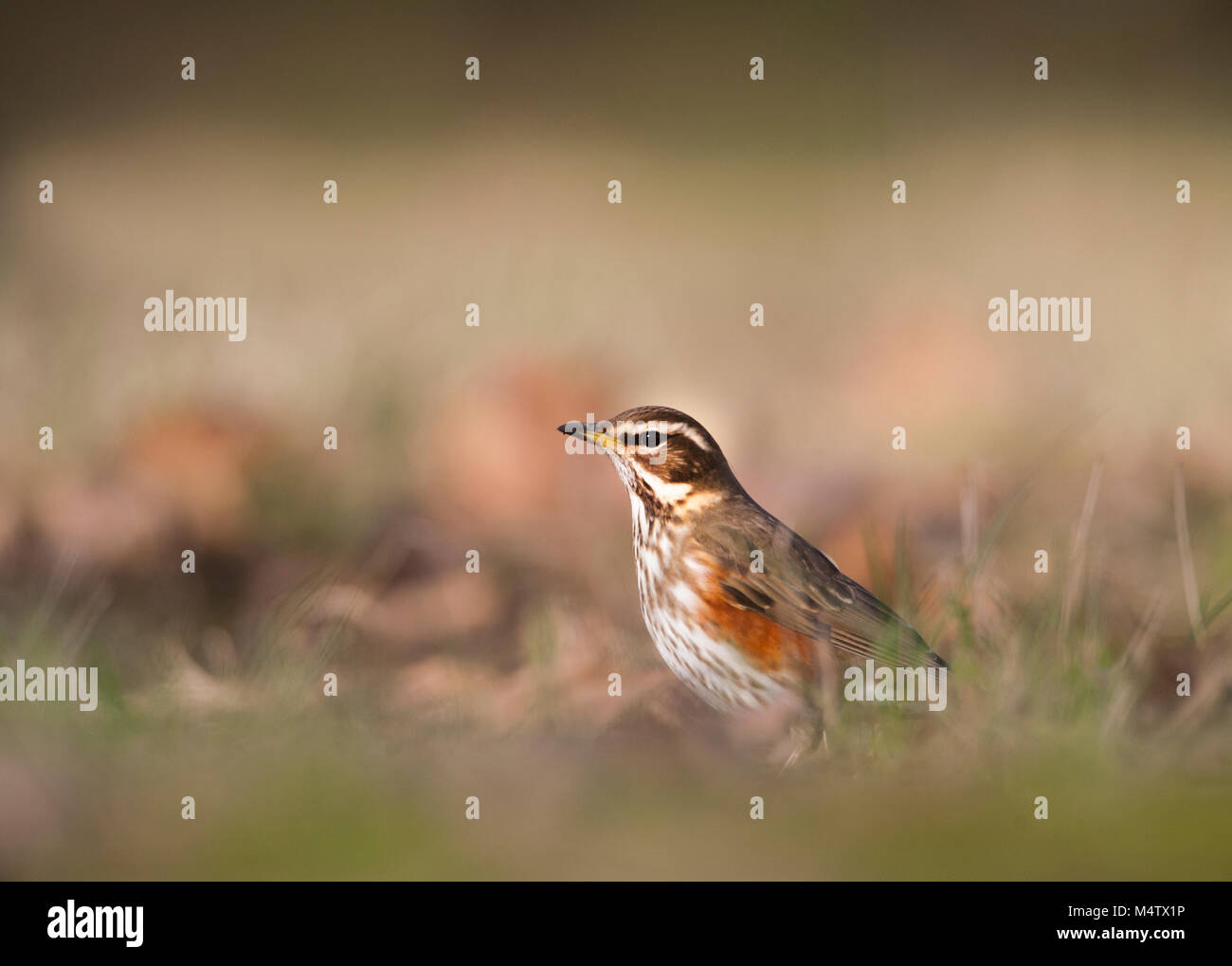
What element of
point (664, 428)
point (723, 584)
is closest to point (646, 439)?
point (664, 428)

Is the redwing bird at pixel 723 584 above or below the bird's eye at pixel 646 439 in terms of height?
below

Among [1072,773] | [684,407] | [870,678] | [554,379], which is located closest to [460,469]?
[554,379]

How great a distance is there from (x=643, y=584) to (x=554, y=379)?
55cm

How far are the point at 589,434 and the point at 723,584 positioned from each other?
1.01ft

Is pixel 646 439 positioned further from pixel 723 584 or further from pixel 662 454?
pixel 723 584

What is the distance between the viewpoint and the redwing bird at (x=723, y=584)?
1722mm

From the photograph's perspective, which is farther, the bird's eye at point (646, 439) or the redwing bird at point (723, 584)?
the bird's eye at point (646, 439)

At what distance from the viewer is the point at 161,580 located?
6.77 feet

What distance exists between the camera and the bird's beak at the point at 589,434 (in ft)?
5.88

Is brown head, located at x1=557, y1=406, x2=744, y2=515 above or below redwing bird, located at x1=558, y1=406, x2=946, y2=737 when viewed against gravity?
above

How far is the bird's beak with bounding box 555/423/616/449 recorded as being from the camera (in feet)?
5.88

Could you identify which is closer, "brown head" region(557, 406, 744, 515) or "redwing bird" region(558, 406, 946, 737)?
"redwing bird" region(558, 406, 946, 737)

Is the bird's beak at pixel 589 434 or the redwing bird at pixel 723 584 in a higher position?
the bird's beak at pixel 589 434

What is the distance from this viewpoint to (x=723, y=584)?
1.82 metres
